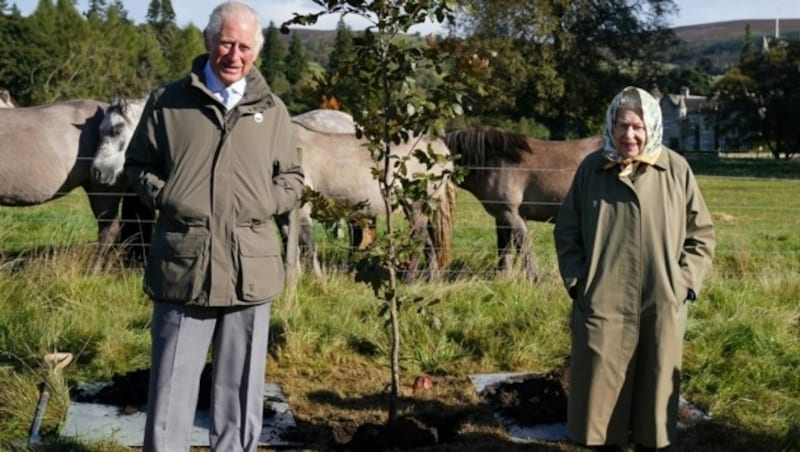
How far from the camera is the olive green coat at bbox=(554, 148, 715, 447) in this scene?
3844 mm

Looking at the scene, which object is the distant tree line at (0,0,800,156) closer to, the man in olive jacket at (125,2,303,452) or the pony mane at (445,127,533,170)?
the pony mane at (445,127,533,170)

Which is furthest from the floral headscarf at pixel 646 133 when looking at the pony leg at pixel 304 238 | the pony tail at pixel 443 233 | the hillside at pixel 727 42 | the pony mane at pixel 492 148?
the hillside at pixel 727 42

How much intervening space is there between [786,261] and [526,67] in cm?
2958

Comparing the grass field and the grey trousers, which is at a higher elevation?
the grey trousers

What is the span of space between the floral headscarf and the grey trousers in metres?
1.49

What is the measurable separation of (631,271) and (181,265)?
5.72 feet

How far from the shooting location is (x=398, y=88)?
4523 mm

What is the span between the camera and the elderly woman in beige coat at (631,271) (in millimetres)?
3834

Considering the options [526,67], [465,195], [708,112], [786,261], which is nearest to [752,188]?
[465,195]

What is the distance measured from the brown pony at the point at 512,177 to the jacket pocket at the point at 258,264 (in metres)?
5.20

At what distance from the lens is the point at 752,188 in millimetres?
22109

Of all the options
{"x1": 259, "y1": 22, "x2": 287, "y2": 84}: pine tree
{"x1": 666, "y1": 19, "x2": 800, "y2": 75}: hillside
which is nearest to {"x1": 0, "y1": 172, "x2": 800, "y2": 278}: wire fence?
{"x1": 259, "y1": 22, "x2": 287, "y2": 84}: pine tree

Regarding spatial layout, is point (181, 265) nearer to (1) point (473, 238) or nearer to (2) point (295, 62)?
(1) point (473, 238)

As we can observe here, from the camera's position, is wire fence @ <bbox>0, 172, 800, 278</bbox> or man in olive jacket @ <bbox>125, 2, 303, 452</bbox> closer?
man in olive jacket @ <bbox>125, 2, 303, 452</bbox>
